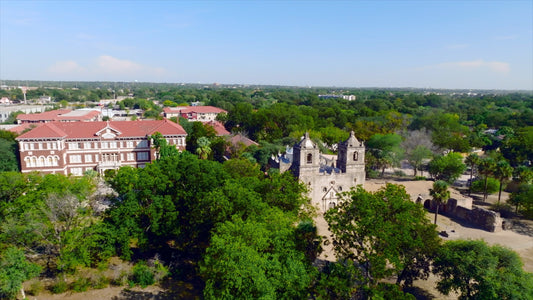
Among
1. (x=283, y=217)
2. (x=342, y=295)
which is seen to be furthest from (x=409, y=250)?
(x=283, y=217)

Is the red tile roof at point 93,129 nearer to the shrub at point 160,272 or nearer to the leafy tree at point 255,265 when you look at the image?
the shrub at point 160,272

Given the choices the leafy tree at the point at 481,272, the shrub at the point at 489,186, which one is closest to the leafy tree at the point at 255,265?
the leafy tree at the point at 481,272

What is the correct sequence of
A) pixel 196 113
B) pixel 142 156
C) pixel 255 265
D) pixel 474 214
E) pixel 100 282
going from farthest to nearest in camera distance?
1. pixel 196 113
2. pixel 142 156
3. pixel 474 214
4. pixel 100 282
5. pixel 255 265

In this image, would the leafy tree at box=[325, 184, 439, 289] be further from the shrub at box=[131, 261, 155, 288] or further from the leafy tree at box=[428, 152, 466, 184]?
the leafy tree at box=[428, 152, 466, 184]

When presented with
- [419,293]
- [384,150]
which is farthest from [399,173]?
[419,293]

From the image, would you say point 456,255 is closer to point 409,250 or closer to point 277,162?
point 409,250

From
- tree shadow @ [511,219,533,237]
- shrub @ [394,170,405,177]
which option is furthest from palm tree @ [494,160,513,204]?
shrub @ [394,170,405,177]

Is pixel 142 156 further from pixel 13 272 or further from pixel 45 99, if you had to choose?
pixel 45 99
